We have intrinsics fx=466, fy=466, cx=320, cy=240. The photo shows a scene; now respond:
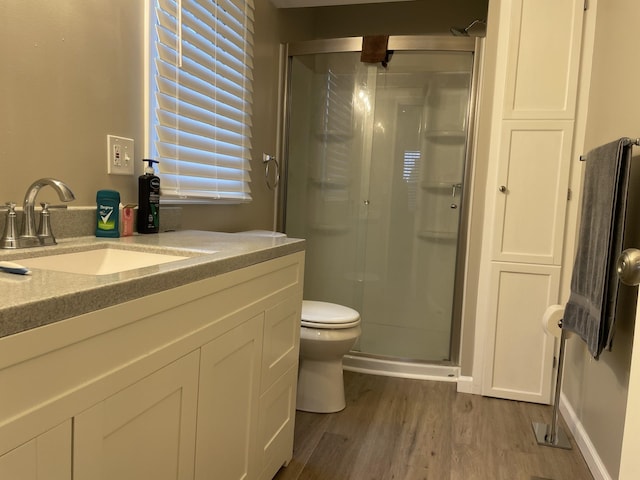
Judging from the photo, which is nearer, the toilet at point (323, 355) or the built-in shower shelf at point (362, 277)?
the toilet at point (323, 355)

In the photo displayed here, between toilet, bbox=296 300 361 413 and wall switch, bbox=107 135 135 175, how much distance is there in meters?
1.02

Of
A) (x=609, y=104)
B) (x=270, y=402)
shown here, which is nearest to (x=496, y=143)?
(x=609, y=104)

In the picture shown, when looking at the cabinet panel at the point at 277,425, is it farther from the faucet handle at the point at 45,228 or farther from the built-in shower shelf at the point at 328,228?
the built-in shower shelf at the point at 328,228

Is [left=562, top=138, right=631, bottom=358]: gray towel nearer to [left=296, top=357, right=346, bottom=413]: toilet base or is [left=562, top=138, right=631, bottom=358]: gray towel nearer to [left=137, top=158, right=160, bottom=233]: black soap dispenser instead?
[left=296, top=357, right=346, bottom=413]: toilet base

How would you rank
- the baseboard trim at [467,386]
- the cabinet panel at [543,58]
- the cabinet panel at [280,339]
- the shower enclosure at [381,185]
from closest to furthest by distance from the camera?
the cabinet panel at [280,339]
the cabinet panel at [543,58]
the baseboard trim at [467,386]
the shower enclosure at [381,185]

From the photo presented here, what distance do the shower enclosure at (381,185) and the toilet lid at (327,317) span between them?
76 cm

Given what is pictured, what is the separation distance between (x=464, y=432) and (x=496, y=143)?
140 centimetres

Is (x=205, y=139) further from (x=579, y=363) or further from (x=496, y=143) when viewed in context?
(x=579, y=363)

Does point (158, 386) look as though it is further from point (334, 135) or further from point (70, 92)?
point (334, 135)

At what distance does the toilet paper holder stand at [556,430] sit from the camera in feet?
6.48

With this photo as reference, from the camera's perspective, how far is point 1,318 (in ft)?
1.90

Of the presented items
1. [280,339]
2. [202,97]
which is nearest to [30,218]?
[280,339]

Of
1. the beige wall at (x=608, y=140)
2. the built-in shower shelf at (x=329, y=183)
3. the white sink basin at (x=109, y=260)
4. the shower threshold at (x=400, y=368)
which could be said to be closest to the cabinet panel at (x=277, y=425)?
the white sink basin at (x=109, y=260)

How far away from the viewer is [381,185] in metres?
3.14
